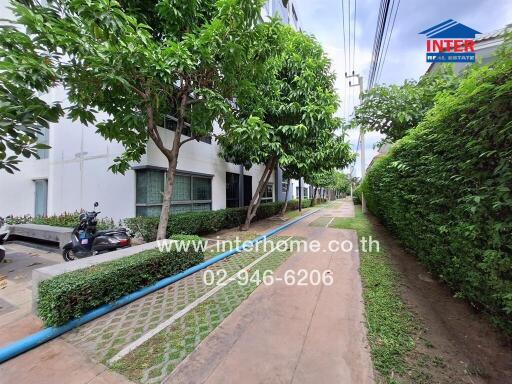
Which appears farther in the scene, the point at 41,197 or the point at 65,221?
the point at 41,197

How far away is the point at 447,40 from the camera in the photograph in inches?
261

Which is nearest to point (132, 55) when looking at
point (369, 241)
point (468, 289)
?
point (468, 289)

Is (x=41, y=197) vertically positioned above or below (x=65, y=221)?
above

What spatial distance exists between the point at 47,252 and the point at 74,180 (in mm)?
2665

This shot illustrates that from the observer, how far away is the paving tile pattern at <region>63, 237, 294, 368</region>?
106 inches

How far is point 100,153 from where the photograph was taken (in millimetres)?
7773

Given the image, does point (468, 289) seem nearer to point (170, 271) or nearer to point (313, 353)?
point (313, 353)

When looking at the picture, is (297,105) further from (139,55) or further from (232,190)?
(139,55)

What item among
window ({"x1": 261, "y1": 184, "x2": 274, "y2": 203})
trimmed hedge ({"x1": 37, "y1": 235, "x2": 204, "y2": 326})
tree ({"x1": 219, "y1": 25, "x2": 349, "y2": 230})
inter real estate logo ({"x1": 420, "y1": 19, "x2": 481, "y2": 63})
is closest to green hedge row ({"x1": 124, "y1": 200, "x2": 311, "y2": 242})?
trimmed hedge ({"x1": 37, "y1": 235, "x2": 204, "y2": 326})

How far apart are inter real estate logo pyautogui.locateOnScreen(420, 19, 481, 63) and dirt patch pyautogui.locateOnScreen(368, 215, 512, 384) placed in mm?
6448

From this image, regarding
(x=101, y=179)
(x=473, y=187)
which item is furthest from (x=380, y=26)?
(x=101, y=179)

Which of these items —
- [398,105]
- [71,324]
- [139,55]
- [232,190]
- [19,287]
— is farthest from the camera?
[232,190]

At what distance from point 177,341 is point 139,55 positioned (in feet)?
14.6

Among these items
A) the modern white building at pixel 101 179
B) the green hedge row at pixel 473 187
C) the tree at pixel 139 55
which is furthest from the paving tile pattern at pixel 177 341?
the modern white building at pixel 101 179
